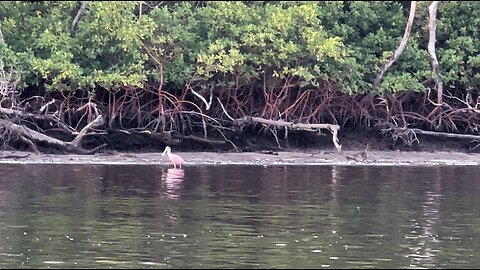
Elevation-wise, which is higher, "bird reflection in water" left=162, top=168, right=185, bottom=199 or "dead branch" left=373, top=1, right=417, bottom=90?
"dead branch" left=373, top=1, right=417, bottom=90

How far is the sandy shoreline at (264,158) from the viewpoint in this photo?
24.6m

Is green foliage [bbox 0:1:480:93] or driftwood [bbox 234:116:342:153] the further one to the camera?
green foliage [bbox 0:1:480:93]

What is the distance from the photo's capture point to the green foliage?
25656 mm

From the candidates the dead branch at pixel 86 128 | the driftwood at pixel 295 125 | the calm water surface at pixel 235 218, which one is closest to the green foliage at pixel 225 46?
the driftwood at pixel 295 125

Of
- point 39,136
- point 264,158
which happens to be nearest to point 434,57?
point 264,158

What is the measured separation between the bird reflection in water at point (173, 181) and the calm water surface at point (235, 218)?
2 cm

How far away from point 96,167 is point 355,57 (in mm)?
7070

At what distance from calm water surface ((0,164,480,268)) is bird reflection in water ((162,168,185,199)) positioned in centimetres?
2

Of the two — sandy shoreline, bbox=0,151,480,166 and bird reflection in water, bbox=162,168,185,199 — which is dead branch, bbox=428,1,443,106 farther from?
bird reflection in water, bbox=162,168,185,199

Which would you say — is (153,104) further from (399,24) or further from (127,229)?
(127,229)

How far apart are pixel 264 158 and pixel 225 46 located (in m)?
2.56

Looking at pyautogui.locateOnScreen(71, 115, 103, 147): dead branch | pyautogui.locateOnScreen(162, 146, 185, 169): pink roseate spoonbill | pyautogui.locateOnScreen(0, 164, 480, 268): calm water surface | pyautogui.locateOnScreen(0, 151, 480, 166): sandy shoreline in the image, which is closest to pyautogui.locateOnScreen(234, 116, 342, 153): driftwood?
pyautogui.locateOnScreen(0, 151, 480, 166): sandy shoreline

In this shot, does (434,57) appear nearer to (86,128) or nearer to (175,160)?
(175,160)

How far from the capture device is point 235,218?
16.3m
